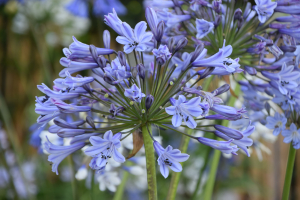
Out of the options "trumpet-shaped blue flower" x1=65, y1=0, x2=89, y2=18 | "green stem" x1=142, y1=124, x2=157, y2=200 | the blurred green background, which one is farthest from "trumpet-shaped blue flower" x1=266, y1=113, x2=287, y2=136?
"trumpet-shaped blue flower" x1=65, y1=0, x2=89, y2=18

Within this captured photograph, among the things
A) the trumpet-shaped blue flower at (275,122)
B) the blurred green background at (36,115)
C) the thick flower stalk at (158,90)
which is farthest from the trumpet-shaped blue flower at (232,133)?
the blurred green background at (36,115)

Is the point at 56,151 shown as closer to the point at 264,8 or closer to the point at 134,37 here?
the point at 134,37

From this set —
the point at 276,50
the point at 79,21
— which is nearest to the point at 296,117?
the point at 276,50

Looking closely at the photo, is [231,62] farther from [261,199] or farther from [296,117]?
[261,199]

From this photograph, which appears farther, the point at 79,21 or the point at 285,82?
the point at 79,21

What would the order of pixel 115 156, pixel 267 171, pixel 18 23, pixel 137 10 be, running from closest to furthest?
1. pixel 115 156
2. pixel 267 171
3. pixel 18 23
4. pixel 137 10

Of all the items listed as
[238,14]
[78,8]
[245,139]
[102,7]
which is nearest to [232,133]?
[245,139]

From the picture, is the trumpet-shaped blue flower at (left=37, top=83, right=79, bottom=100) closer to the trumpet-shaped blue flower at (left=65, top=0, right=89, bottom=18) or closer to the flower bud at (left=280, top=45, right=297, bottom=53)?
the flower bud at (left=280, top=45, right=297, bottom=53)
